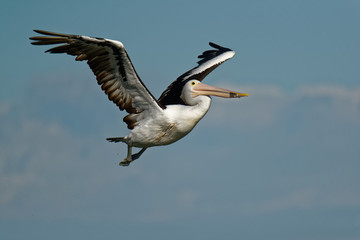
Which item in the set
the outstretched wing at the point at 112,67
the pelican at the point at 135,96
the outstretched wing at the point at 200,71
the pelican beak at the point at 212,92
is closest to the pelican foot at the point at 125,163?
the pelican at the point at 135,96

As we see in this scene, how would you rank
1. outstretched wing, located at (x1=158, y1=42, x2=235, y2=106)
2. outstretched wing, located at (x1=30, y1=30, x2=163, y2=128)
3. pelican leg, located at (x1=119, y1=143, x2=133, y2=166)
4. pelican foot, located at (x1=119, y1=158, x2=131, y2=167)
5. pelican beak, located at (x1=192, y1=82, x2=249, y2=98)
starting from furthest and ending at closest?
outstretched wing, located at (x1=158, y1=42, x2=235, y2=106)
pelican beak, located at (x1=192, y1=82, x2=249, y2=98)
pelican foot, located at (x1=119, y1=158, x2=131, y2=167)
pelican leg, located at (x1=119, y1=143, x2=133, y2=166)
outstretched wing, located at (x1=30, y1=30, x2=163, y2=128)

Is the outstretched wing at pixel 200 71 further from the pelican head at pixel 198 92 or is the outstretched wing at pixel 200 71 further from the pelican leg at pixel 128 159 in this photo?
the pelican leg at pixel 128 159

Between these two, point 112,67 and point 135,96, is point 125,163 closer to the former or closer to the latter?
point 135,96

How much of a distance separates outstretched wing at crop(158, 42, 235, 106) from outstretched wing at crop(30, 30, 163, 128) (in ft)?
4.44

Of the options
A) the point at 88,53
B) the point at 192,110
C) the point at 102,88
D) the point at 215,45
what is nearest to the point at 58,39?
the point at 88,53

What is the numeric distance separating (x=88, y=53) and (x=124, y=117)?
183cm

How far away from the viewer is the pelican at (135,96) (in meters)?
12.3

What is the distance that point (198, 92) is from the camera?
14.1 m

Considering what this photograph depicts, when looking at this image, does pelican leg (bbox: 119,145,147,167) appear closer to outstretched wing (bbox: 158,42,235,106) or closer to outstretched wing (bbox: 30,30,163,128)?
outstretched wing (bbox: 30,30,163,128)

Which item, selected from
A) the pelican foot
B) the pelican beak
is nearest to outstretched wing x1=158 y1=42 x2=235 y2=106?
the pelican beak

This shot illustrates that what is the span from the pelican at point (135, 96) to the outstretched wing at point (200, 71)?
191 mm

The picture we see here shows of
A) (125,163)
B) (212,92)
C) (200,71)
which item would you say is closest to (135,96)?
(125,163)

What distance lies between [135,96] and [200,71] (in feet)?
12.8

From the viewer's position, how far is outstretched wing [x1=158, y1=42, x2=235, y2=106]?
14.8 metres
